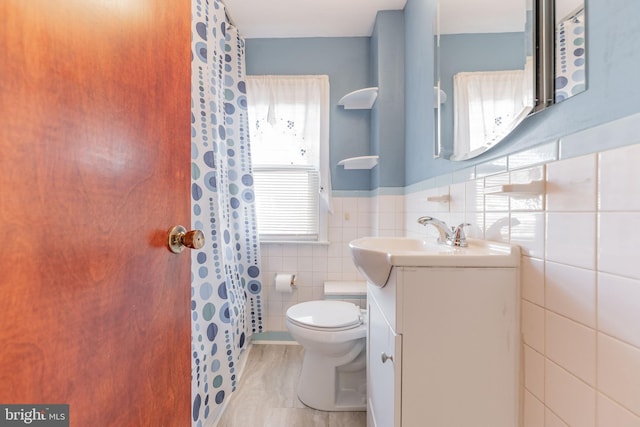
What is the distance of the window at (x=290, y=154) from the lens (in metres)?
2.24

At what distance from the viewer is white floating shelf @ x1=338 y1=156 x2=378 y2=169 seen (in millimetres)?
2037

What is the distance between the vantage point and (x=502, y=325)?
0.79m

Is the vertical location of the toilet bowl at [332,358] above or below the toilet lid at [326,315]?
below

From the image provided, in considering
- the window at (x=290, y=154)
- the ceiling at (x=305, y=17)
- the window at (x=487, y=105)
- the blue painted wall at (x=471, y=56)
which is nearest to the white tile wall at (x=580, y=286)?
the window at (x=487, y=105)

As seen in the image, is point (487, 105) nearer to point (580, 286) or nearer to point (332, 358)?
point (580, 286)

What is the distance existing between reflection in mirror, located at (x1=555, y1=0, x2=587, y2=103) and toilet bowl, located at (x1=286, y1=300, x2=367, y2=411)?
1290 millimetres

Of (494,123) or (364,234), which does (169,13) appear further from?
(364,234)

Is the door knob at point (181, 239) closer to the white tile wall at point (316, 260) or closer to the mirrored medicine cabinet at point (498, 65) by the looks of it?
the mirrored medicine cabinet at point (498, 65)

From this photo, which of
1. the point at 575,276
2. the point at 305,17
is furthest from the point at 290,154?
the point at 575,276

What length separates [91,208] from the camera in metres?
0.43

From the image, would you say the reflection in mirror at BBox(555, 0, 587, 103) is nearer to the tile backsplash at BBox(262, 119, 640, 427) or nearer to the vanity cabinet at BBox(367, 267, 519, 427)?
the tile backsplash at BBox(262, 119, 640, 427)

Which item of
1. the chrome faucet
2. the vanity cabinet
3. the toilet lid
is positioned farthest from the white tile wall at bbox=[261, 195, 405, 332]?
the vanity cabinet

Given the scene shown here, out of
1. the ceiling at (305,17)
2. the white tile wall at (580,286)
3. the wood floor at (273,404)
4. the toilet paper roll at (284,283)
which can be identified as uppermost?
the ceiling at (305,17)

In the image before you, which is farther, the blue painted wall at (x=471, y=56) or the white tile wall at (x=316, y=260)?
the white tile wall at (x=316, y=260)
